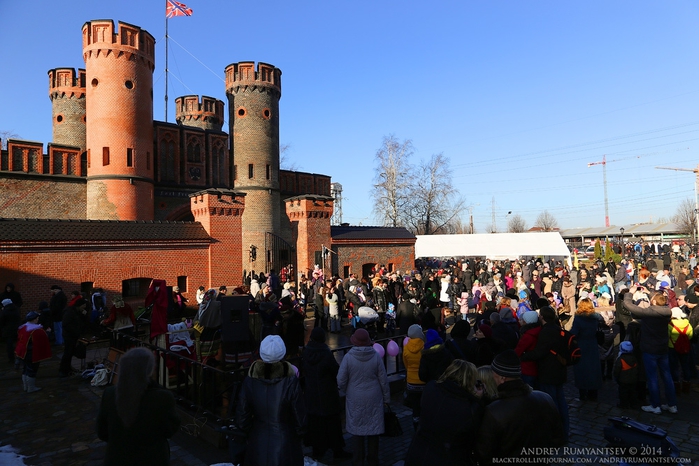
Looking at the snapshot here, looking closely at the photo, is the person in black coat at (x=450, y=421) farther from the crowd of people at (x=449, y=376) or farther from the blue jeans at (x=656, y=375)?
the blue jeans at (x=656, y=375)

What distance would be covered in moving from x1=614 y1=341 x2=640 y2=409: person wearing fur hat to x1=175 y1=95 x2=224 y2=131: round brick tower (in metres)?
27.7

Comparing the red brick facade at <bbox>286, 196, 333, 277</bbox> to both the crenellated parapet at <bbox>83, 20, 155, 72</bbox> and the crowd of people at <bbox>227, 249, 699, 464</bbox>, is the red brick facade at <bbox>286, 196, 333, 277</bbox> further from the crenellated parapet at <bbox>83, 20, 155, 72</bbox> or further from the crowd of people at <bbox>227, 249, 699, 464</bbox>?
the crenellated parapet at <bbox>83, 20, 155, 72</bbox>

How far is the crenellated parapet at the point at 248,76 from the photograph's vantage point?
26000mm

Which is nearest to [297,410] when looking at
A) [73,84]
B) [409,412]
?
[409,412]

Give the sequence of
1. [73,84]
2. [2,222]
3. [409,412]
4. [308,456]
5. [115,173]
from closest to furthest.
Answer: [308,456] < [409,412] < [2,222] < [115,173] < [73,84]

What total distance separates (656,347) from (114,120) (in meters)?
23.1

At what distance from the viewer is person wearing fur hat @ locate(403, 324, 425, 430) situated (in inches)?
223

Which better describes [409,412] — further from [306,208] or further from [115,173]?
[115,173]

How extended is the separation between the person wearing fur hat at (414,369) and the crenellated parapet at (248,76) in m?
23.3

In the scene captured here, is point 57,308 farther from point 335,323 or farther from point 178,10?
point 178,10

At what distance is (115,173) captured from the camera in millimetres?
21688

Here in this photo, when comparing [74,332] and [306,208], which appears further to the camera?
[306,208]

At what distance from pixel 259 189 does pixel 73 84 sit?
12.3 metres

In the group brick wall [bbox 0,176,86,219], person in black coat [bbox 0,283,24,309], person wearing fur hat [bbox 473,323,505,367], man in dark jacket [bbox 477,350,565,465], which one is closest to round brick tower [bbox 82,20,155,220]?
brick wall [bbox 0,176,86,219]
